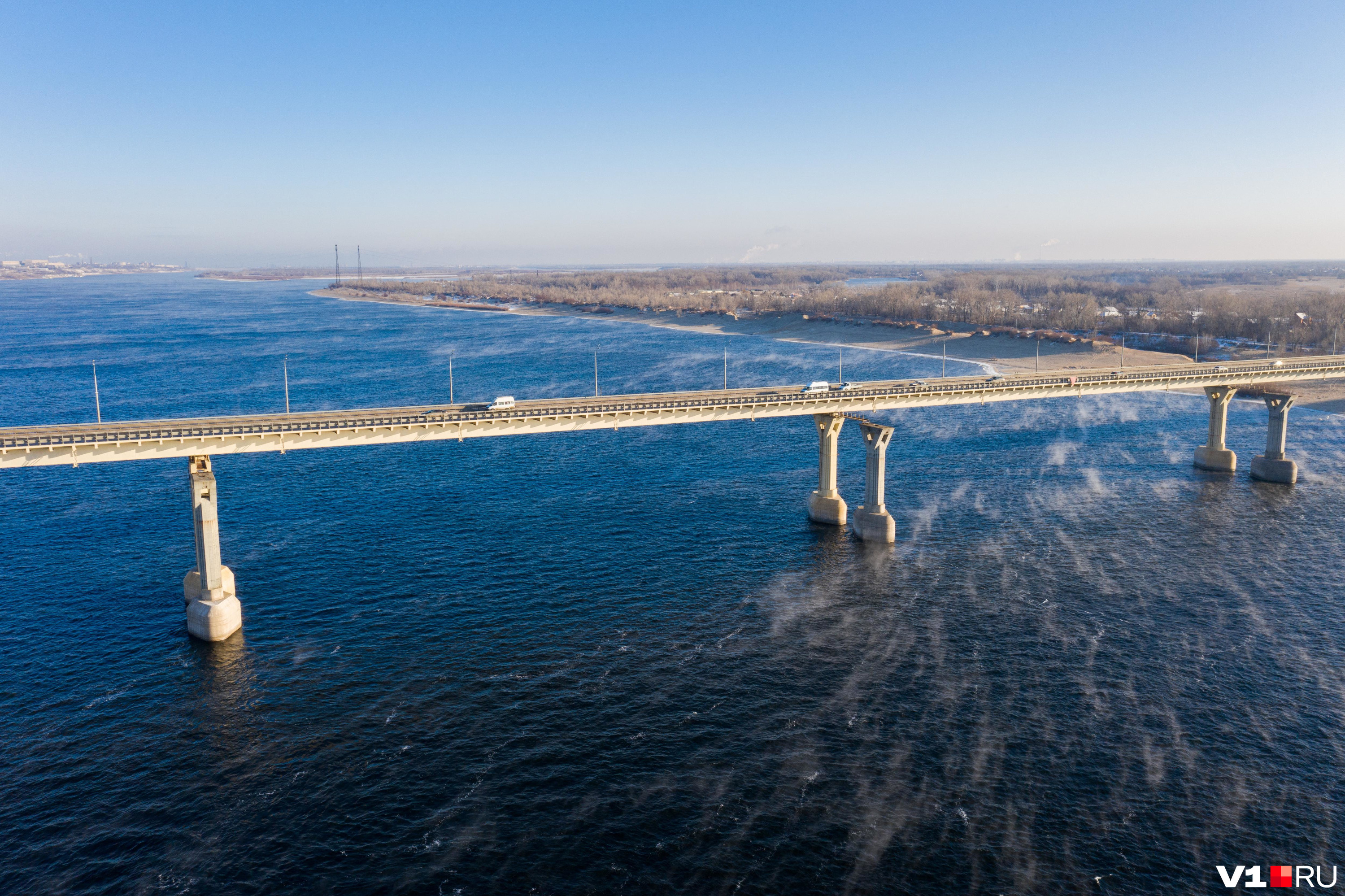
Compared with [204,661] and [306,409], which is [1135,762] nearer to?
[204,661]

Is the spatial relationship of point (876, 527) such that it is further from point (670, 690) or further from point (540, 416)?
point (670, 690)

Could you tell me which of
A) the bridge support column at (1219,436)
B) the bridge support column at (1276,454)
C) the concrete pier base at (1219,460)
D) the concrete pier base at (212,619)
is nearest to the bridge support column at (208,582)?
the concrete pier base at (212,619)

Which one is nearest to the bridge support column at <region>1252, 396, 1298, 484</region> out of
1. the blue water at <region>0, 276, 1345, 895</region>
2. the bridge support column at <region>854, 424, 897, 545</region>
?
the blue water at <region>0, 276, 1345, 895</region>

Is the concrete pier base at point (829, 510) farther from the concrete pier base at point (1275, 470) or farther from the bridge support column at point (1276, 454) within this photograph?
the bridge support column at point (1276, 454)

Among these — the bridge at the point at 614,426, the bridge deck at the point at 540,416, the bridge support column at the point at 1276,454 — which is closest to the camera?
the bridge at the point at 614,426

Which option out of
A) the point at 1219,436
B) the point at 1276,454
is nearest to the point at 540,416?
the point at 1219,436

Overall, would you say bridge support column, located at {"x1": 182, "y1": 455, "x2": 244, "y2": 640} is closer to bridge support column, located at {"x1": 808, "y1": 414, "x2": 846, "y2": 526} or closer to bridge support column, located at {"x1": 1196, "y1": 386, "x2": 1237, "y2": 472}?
bridge support column, located at {"x1": 808, "y1": 414, "x2": 846, "y2": 526}
